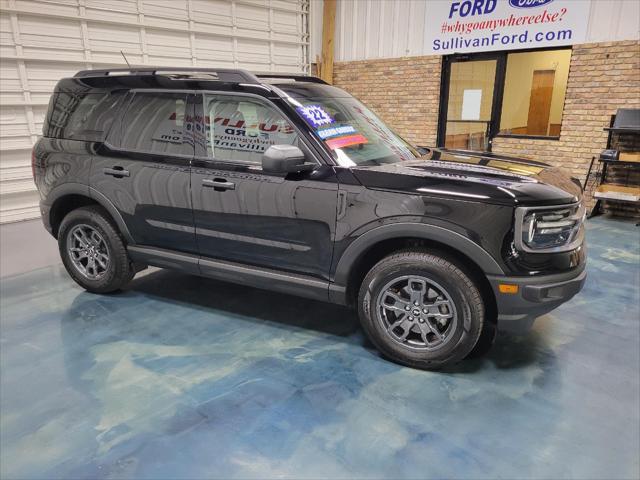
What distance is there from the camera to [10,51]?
6.68m

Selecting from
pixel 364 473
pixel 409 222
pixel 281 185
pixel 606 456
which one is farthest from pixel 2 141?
pixel 606 456

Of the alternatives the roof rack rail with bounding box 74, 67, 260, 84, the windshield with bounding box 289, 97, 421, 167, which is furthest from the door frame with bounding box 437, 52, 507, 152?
the roof rack rail with bounding box 74, 67, 260, 84

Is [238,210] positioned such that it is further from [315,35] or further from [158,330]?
[315,35]

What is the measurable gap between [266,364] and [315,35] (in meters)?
10.0

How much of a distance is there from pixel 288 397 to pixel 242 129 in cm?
181

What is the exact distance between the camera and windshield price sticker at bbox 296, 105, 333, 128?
307 cm

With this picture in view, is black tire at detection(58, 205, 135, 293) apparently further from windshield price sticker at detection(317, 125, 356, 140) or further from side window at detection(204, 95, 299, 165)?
windshield price sticker at detection(317, 125, 356, 140)

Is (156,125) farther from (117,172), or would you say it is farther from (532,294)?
(532,294)

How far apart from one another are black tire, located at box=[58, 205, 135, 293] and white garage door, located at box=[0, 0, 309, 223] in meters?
3.92

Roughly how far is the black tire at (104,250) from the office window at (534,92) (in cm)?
735

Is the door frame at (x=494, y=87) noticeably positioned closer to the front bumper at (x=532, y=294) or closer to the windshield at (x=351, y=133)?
the windshield at (x=351, y=133)

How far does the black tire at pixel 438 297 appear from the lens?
106 inches

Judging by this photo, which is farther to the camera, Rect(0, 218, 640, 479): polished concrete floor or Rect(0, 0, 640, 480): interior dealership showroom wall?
Rect(0, 0, 640, 480): interior dealership showroom wall

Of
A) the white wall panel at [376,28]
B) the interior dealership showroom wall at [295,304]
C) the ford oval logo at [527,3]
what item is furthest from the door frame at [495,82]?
Answer: the interior dealership showroom wall at [295,304]
